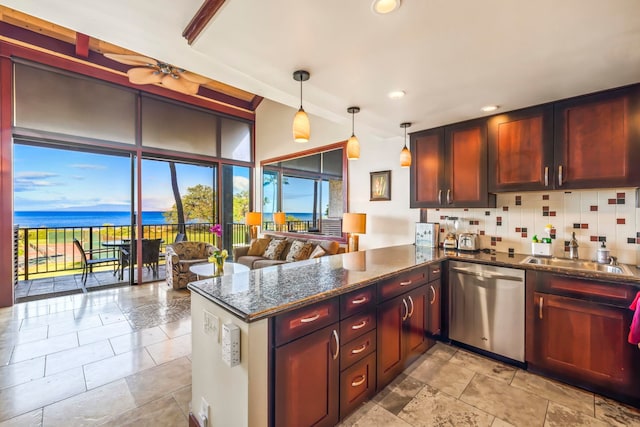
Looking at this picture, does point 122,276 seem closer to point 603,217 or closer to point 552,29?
point 552,29

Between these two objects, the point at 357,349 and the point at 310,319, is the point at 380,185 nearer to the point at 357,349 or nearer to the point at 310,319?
the point at 357,349

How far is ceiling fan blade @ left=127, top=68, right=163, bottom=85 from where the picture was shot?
136 inches

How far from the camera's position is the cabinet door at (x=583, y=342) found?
188cm

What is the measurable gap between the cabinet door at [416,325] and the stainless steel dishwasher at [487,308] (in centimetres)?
42

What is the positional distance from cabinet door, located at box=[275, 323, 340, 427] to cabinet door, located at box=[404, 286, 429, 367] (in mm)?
900

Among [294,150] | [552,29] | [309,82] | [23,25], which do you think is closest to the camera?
[552,29]

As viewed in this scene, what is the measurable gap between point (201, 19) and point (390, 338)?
7.82 feet

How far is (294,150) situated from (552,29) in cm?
457

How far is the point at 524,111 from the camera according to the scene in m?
2.53

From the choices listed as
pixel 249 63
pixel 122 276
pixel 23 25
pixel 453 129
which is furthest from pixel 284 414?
pixel 23 25

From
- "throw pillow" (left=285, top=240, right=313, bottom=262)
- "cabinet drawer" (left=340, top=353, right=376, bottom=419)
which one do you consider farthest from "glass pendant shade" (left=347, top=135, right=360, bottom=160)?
"throw pillow" (left=285, top=240, right=313, bottom=262)

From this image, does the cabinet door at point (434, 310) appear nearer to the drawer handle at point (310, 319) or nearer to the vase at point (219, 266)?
the drawer handle at point (310, 319)

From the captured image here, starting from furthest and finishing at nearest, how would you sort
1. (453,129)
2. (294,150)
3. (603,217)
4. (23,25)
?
(294,150) → (23,25) → (453,129) → (603,217)

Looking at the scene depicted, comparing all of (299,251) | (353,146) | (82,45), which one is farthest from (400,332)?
(82,45)
